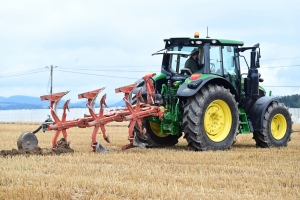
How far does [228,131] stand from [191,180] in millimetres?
4395

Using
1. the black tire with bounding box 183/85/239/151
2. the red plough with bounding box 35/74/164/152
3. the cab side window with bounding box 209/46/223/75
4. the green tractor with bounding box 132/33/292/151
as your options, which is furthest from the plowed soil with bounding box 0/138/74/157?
the cab side window with bounding box 209/46/223/75

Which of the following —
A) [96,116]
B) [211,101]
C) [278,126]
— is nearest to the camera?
[96,116]

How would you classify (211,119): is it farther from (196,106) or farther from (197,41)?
(197,41)

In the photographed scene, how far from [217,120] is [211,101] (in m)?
0.58

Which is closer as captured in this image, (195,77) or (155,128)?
(195,77)

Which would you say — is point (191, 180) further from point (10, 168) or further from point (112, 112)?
point (112, 112)

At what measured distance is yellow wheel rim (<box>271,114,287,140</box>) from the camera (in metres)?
12.4

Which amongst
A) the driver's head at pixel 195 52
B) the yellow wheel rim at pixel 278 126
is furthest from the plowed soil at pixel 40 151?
the yellow wheel rim at pixel 278 126

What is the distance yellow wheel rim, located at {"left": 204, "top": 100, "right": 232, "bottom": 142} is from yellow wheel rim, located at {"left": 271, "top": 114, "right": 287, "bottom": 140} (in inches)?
70.8

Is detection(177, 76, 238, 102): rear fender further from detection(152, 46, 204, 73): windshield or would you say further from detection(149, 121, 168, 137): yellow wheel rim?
detection(149, 121, 168, 137): yellow wheel rim

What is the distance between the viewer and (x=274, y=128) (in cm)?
1245

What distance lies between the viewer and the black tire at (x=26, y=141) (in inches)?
392

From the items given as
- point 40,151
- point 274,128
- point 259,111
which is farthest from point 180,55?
point 40,151

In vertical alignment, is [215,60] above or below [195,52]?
below
